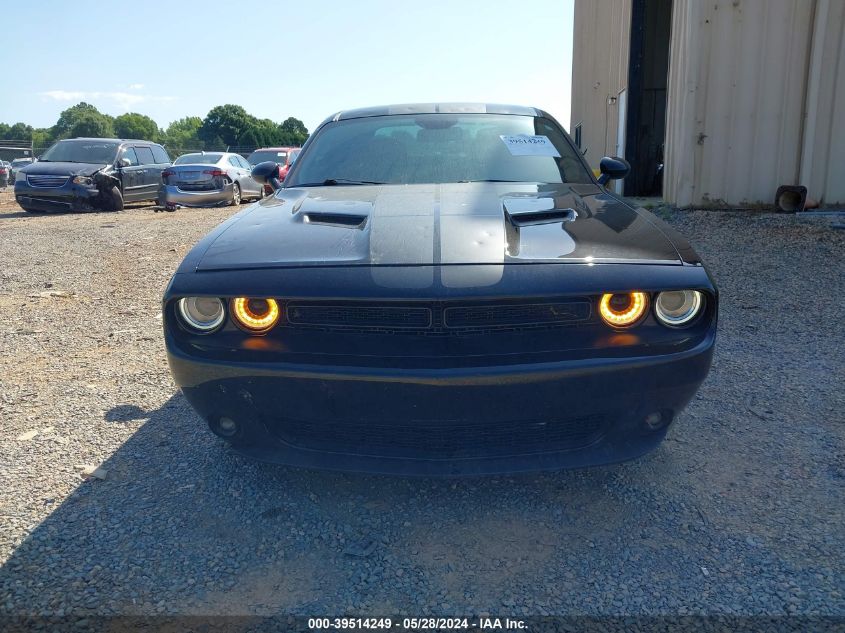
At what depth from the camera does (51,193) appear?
12.6 m

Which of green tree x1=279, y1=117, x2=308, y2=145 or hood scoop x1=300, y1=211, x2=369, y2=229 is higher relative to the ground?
green tree x1=279, y1=117, x2=308, y2=145

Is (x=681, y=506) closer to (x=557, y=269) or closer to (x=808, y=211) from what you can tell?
(x=557, y=269)

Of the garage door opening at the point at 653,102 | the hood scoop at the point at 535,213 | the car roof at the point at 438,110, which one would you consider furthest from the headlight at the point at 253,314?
the garage door opening at the point at 653,102

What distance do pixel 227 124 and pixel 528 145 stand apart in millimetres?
91174

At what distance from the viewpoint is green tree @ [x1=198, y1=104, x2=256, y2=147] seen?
86.2 m

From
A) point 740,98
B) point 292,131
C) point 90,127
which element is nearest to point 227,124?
point 292,131

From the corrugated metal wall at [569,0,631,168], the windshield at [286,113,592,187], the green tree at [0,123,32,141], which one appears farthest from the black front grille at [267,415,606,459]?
the green tree at [0,123,32,141]

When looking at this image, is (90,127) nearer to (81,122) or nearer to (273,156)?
(81,122)

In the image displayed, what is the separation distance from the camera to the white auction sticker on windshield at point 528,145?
340 cm

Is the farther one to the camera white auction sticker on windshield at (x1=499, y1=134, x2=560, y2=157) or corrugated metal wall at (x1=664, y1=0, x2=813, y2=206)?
corrugated metal wall at (x1=664, y1=0, x2=813, y2=206)

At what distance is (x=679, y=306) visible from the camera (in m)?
2.16

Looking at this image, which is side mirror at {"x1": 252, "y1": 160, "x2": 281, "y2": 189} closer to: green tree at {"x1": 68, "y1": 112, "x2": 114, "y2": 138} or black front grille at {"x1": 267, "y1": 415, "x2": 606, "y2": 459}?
black front grille at {"x1": 267, "y1": 415, "x2": 606, "y2": 459}

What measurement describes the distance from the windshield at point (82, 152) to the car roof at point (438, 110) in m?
11.2

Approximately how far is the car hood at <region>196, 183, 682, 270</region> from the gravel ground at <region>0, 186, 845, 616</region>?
0.79 meters
